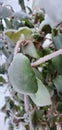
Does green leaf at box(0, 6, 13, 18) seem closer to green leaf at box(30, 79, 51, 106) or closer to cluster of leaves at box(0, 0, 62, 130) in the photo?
cluster of leaves at box(0, 0, 62, 130)

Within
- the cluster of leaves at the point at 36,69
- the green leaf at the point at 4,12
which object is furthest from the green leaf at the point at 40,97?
the green leaf at the point at 4,12

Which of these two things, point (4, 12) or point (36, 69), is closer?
point (36, 69)

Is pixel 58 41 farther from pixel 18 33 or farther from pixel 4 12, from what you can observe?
pixel 4 12

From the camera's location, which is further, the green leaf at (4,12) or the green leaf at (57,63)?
the green leaf at (4,12)

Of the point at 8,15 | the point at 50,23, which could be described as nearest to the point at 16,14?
the point at 8,15

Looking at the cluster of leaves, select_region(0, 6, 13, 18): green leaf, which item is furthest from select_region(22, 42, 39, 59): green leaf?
select_region(0, 6, 13, 18): green leaf

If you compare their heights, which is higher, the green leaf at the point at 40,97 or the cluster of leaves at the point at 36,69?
the cluster of leaves at the point at 36,69

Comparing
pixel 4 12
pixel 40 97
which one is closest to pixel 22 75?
pixel 40 97

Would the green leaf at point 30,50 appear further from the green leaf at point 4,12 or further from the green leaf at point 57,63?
the green leaf at point 4,12

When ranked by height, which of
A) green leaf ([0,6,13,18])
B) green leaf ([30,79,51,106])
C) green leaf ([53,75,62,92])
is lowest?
green leaf ([30,79,51,106])
